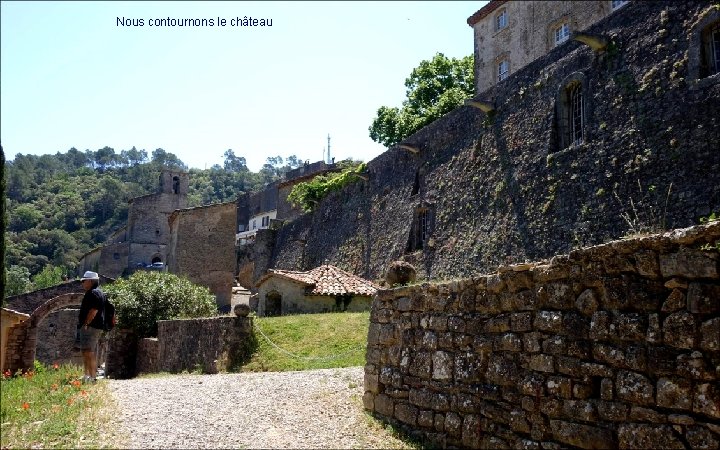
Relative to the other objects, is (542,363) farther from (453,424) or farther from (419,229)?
(419,229)

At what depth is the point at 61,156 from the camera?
126438 mm

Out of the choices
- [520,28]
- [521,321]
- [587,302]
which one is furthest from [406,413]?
[520,28]

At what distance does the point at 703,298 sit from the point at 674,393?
756mm

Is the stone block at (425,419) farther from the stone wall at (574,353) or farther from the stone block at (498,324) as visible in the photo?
the stone block at (498,324)

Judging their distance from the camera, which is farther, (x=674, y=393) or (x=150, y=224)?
(x=150, y=224)

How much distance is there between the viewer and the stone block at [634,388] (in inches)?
201

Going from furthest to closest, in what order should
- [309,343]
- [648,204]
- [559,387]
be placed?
[309,343]
[648,204]
[559,387]

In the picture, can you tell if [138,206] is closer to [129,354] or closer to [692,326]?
[129,354]

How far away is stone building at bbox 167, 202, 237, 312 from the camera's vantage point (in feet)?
128

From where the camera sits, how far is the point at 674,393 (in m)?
4.89

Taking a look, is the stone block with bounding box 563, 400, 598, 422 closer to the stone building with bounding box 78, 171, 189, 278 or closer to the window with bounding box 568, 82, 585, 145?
the window with bounding box 568, 82, 585, 145

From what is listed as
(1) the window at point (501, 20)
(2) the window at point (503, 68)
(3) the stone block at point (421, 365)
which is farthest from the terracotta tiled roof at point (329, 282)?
(1) the window at point (501, 20)

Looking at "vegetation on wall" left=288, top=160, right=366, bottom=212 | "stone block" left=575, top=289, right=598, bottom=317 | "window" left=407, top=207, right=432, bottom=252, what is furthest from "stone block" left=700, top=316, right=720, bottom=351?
"vegetation on wall" left=288, top=160, right=366, bottom=212

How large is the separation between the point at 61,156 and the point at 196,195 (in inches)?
1597
